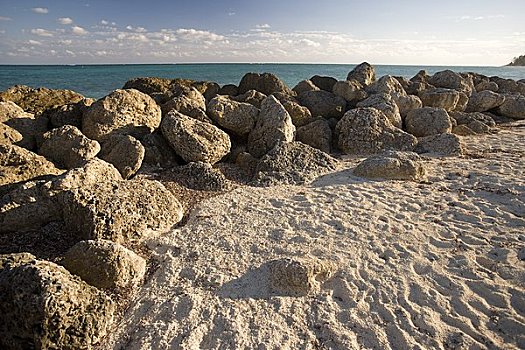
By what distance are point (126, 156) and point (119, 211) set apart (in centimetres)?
212

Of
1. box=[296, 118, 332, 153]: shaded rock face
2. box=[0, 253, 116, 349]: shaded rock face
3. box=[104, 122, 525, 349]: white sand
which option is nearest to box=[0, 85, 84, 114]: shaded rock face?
box=[104, 122, 525, 349]: white sand

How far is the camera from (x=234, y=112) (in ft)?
28.0

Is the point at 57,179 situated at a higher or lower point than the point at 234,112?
lower

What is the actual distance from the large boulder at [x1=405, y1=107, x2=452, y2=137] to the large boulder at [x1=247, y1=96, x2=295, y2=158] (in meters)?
4.04

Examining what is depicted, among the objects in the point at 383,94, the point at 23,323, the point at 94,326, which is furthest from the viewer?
the point at 383,94

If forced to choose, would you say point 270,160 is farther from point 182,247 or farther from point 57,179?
point 57,179

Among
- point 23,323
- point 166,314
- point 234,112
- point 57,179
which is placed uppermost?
point 234,112

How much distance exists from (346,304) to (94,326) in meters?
2.52

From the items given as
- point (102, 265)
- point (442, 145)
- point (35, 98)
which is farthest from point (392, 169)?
point (35, 98)

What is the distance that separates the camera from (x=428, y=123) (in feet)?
33.1

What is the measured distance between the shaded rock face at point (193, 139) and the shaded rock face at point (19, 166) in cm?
229

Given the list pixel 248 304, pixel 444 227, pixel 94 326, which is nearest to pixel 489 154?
pixel 444 227

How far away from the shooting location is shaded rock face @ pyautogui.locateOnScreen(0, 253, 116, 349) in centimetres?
299

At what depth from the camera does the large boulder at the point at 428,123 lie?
394 inches
